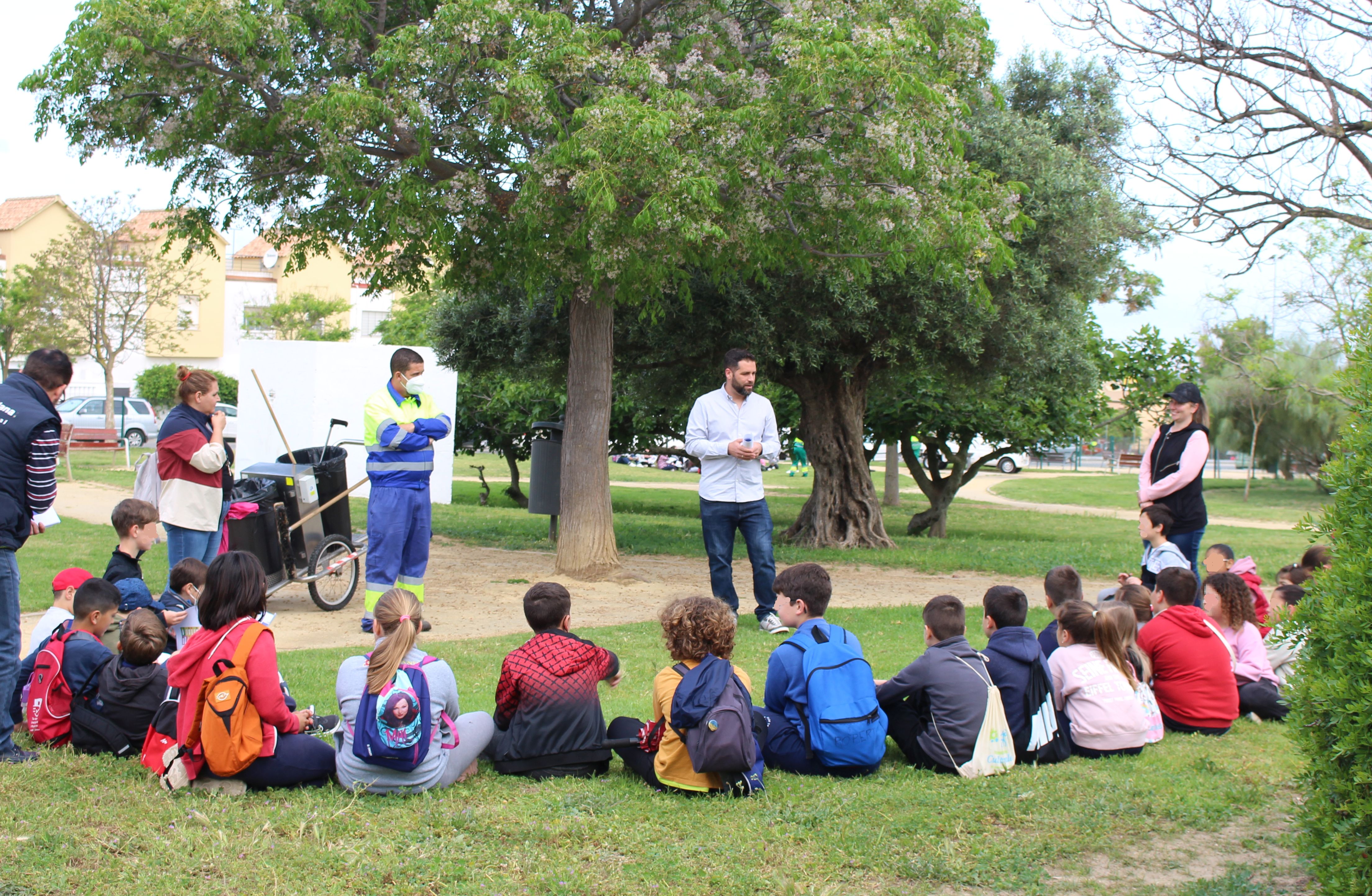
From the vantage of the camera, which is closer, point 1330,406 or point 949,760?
point 949,760

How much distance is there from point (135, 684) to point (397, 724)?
4.55 feet

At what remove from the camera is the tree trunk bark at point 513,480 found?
21391mm

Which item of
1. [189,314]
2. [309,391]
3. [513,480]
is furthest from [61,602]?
[189,314]

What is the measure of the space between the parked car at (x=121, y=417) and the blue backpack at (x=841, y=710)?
31412 millimetres

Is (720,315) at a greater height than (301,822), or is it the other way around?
(720,315)

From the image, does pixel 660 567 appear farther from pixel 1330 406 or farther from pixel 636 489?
pixel 1330 406

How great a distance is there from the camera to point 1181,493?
23.9 feet

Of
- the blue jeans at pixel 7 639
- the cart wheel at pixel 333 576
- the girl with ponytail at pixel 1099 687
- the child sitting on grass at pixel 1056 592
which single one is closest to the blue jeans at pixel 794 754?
the girl with ponytail at pixel 1099 687

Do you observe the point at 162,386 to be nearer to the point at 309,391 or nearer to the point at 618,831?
the point at 309,391

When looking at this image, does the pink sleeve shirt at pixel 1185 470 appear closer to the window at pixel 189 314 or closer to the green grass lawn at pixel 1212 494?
the green grass lawn at pixel 1212 494

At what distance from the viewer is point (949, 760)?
450cm

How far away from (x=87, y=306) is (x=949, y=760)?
3368 centimetres

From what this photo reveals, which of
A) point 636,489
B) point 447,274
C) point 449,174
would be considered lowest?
point 636,489

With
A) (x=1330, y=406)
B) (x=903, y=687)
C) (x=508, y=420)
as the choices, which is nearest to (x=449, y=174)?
(x=903, y=687)
